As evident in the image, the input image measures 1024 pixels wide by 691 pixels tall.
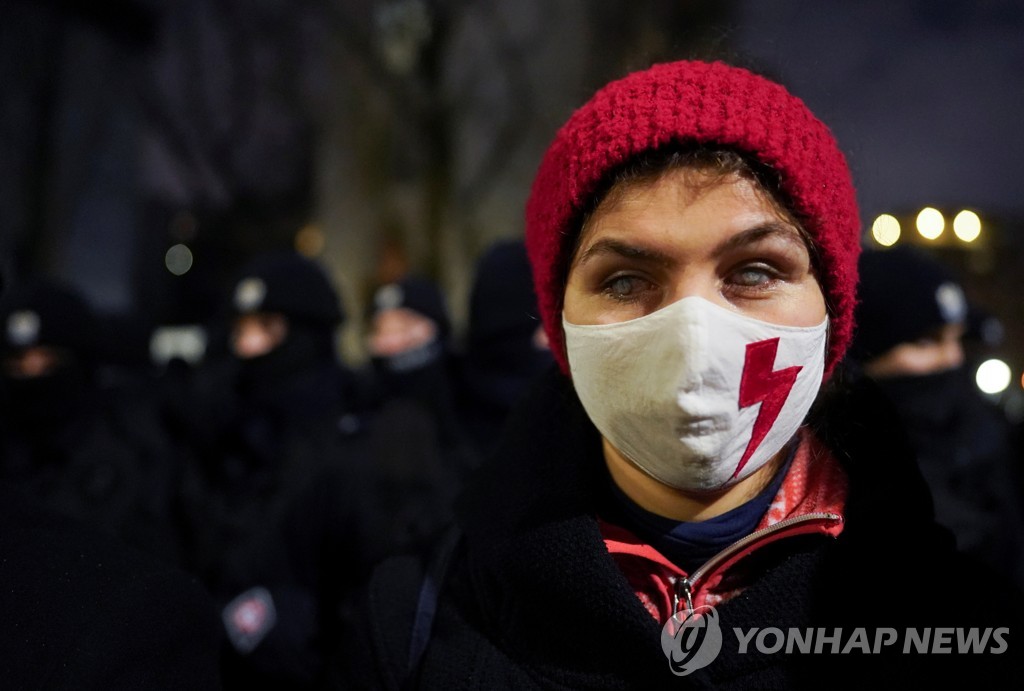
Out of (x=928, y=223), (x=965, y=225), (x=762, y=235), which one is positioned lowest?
(x=762, y=235)

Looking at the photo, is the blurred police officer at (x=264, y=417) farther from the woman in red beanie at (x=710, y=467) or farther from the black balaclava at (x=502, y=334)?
the woman in red beanie at (x=710, y=467)

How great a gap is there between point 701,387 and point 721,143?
418mm

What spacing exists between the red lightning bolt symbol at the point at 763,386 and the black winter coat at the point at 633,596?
0.22 meters

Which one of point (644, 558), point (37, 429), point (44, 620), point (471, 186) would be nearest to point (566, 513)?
point (644, 558)

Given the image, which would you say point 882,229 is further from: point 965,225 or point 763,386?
point 965,225

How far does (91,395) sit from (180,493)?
→ 902 millimetres

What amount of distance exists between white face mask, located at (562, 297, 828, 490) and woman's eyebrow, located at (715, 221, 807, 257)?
0.33 feet

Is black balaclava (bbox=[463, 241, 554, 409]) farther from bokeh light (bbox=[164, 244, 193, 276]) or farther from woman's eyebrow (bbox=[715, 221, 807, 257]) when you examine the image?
bokeh light (bbox=[164, 244, 193, 276])

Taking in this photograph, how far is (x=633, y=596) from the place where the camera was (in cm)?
123

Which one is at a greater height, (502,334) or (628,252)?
(502,334)

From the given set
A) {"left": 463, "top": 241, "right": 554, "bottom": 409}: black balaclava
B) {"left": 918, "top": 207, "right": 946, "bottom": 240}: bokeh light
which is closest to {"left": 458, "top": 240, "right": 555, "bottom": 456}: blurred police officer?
{"left": 463, "top": 241, "right": 554, "bottom": 409}: black balaclava

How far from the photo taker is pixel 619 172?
1289mm

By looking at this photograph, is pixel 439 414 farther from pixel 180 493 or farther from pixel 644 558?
pixel 644 558

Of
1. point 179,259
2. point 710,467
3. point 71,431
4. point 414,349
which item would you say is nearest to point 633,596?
point 710,467
